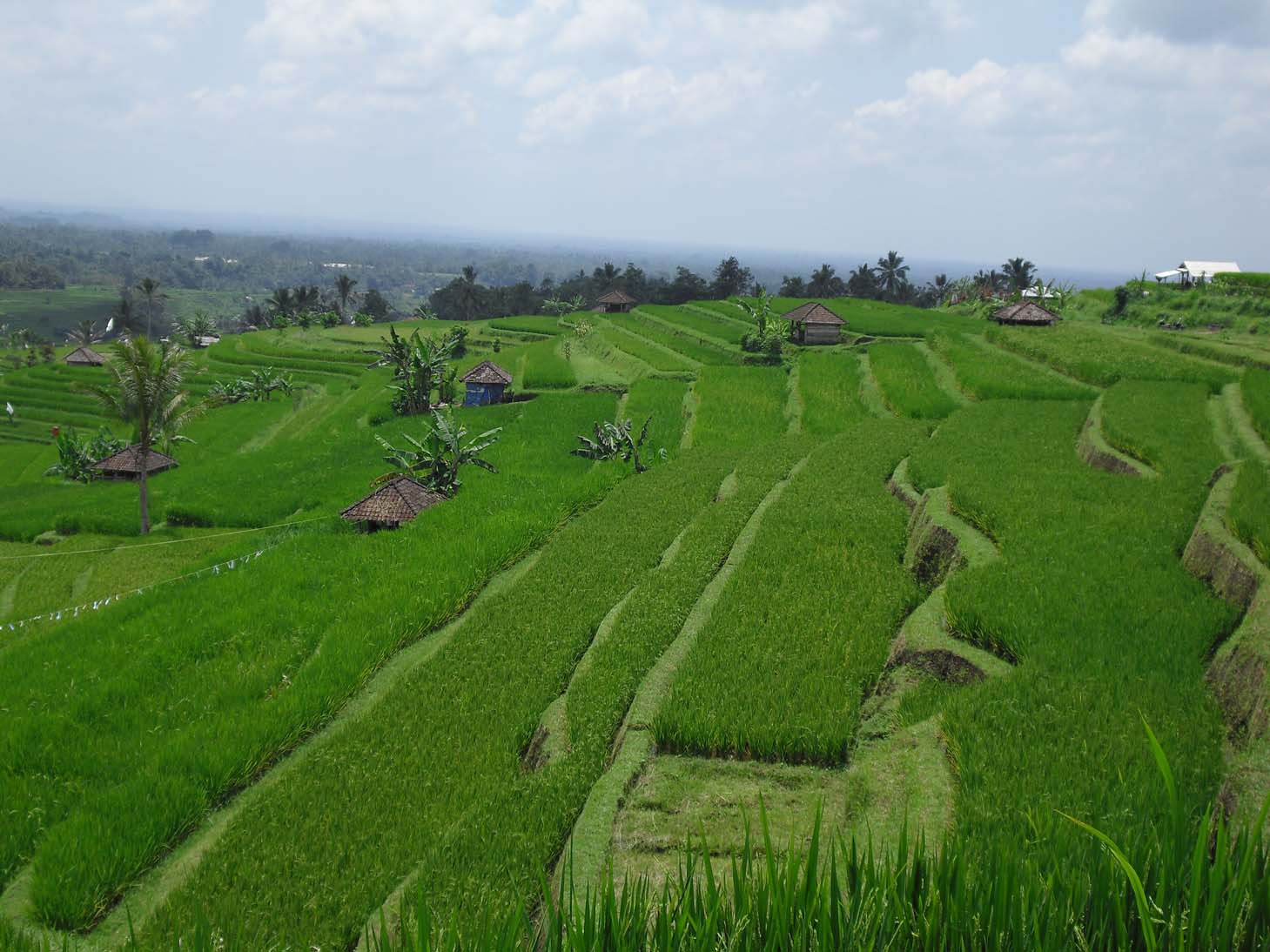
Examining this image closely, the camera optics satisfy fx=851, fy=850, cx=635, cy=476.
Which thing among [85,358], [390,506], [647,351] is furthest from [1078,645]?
[85,358]

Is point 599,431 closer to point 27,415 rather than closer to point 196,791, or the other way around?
point 196,791

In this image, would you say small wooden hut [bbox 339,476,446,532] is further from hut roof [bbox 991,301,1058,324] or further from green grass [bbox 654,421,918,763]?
hut roof [bbox 991,301,1058,324]

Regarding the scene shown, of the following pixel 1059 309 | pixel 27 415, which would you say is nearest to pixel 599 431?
pixel 1059 309

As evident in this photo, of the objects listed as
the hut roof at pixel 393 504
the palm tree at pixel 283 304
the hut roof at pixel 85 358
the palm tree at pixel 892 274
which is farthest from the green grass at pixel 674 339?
the palm tree at pixel 283 304

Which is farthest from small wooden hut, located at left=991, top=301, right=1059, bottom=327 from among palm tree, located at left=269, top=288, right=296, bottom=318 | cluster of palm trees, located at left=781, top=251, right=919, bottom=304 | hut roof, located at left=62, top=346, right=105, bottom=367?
palm tree, located at left=269, top=288, right=296, bottom=318

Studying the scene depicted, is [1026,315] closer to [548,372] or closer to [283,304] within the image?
[548,372]

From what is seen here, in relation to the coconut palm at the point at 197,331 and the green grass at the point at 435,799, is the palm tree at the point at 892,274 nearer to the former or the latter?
the coconut palm at the point at 197,331
